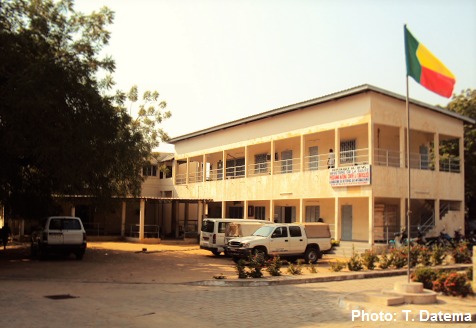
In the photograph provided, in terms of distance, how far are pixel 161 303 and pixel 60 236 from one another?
10.6 m

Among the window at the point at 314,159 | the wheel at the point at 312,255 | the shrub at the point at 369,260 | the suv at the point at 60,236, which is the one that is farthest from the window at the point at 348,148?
the suv at the point at 60,236

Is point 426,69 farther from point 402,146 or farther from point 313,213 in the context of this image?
point 313,213

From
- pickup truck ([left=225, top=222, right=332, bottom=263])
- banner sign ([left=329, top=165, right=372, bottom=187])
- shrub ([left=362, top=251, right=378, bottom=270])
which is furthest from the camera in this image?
banner sign ([left=329, top=165, right=372, bottom=187])

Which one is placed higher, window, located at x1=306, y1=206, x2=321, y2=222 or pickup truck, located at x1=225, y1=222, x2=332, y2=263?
window, located at x1=306, y1=206, x2=321, y2=222

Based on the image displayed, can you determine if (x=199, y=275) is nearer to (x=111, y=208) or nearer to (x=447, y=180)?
(x=111, y=208)

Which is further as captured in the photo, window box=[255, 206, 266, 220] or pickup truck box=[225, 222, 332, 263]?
window box=[255, 206, 266, 220]

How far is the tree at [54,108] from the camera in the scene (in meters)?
15.6

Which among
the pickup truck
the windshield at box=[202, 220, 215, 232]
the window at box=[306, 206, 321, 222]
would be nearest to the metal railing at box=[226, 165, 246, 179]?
the window at box=[306, 206, 321, 222]

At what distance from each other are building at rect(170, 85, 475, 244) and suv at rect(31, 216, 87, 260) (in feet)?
40.5

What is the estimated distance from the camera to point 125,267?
18.0 m

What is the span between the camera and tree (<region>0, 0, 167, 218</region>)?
Result: 15.6 metres

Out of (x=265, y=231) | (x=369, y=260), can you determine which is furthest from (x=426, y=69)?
(x=265, y=231)

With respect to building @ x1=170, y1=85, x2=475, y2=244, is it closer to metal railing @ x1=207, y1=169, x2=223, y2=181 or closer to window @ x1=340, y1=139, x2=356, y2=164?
window @ x1=340, y1=139, x2=356, y2=164

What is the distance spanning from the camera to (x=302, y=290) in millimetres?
12492
